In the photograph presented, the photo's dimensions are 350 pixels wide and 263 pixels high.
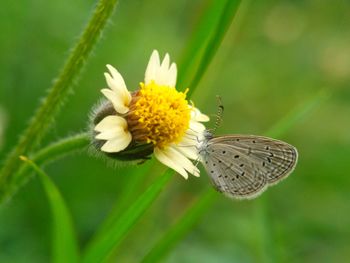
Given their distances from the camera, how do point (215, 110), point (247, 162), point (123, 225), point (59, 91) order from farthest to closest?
point (215, 110)
point (247, 162)
point (59, 91)
point (123, 225)

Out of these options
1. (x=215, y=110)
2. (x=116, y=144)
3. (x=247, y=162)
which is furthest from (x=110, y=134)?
(x=215, y=110)

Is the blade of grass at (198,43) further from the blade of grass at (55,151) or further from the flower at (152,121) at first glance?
the blade of grass at (55,151)

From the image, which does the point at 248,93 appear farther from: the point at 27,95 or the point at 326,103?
the point at 27,95

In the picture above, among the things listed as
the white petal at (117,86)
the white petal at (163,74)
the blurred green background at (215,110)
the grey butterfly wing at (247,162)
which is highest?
the white petal at (163,74)

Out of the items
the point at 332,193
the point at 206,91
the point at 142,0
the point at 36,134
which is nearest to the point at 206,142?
the point at 36,134

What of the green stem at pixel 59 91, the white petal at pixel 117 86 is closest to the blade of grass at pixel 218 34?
the white petal at pixel 117 86

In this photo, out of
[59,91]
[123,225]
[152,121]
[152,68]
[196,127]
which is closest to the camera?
[123,225]

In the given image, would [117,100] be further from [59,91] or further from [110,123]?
[59,91]
